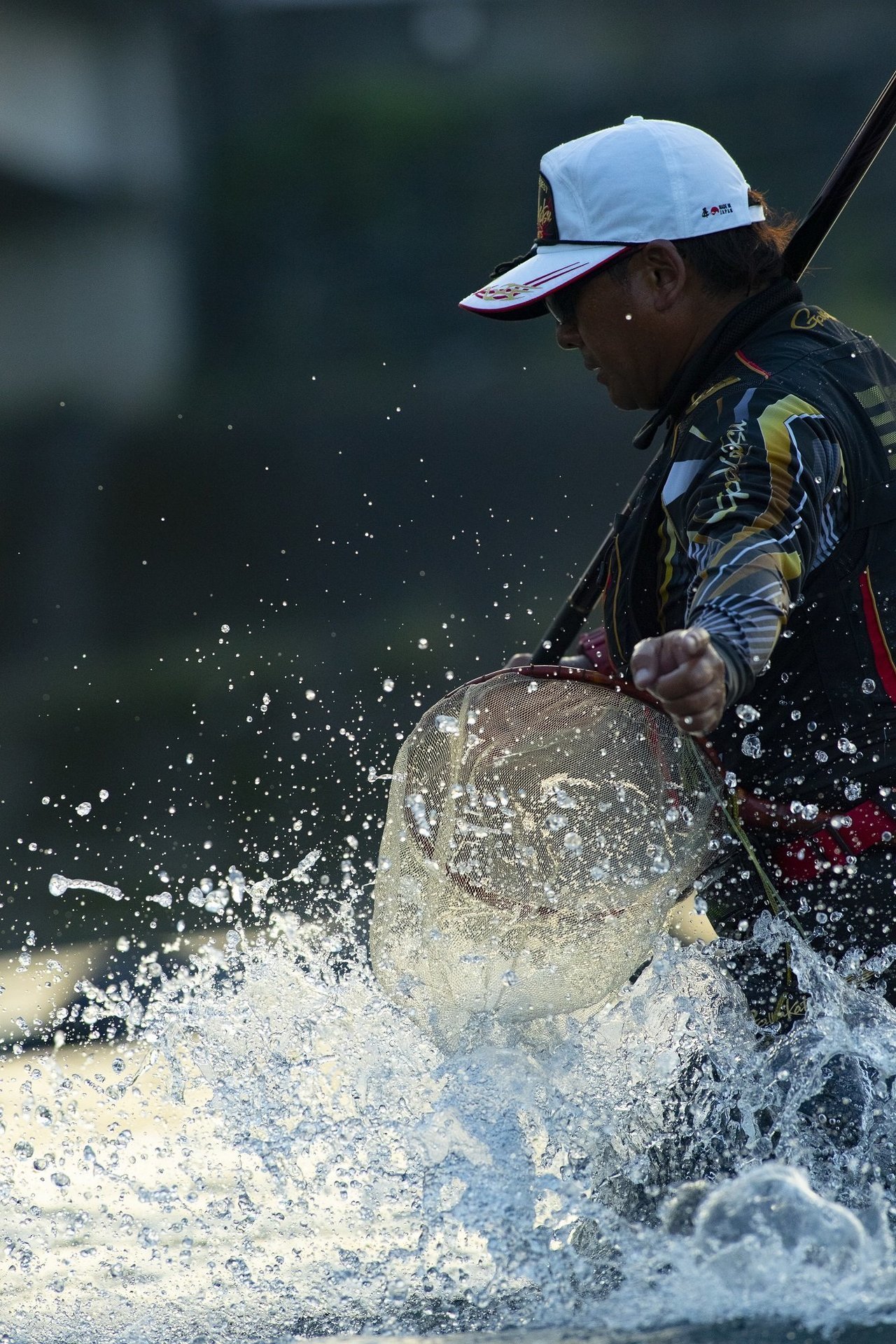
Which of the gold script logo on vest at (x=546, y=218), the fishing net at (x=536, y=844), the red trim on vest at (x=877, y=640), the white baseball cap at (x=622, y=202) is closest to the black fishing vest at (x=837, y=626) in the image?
the red trim on vest at (x=877, y=640)

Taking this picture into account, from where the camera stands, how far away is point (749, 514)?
1.91 m

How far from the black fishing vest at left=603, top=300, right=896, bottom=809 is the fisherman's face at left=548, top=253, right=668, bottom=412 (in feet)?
0.55

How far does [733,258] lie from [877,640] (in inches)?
24.7

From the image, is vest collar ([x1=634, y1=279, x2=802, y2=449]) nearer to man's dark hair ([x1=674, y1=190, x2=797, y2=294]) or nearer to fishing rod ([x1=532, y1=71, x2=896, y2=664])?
man's dark hair ([x1=674, y1=190, x2=797, y2=294])

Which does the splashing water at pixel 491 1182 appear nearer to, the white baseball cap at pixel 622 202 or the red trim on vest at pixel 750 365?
the red trim on vest at pixel 750 365

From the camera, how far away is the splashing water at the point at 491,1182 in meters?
1.96

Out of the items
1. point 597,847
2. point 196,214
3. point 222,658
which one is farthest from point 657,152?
point 196,214

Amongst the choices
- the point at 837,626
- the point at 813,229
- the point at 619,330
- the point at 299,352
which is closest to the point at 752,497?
the point at 837,626

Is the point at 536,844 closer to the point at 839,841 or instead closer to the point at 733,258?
the point at 839,841

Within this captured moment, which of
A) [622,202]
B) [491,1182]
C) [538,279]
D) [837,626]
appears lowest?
[491,1182]

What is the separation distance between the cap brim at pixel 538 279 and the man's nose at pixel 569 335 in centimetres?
5

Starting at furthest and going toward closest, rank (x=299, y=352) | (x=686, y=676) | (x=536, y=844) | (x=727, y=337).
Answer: (x=299, y=352) < (x=536, y=844) < (x=727, y=337) < (x=686, y=676)

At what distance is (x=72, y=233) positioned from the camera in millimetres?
14203

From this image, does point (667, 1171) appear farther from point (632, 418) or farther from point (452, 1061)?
point (632, 418)
